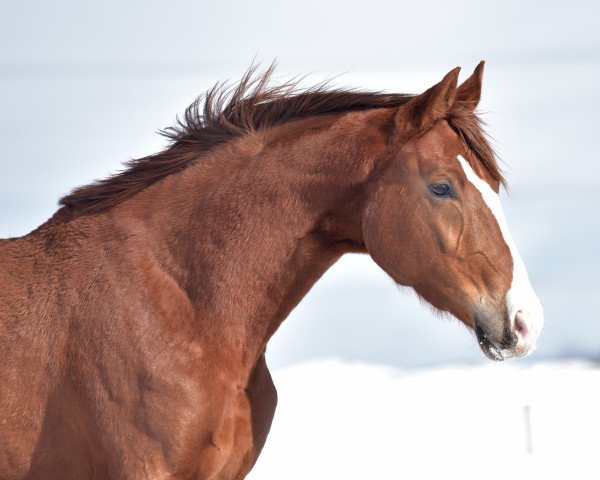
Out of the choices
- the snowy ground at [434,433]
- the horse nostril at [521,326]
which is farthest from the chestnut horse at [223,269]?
the snowy ground at [434,433]

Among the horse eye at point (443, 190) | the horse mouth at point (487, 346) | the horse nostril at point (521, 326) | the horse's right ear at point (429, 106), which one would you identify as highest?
the horse's right ear at point (429, 106)

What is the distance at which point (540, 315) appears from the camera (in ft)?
13.5

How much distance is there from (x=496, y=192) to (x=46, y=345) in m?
2.07

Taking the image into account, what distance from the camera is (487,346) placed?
4.24m

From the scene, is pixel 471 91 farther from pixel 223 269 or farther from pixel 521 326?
pixel 223 269

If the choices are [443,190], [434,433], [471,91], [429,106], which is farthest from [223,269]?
[434,433]

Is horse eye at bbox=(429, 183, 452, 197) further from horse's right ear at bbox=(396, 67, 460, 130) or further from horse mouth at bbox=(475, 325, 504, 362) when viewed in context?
horse mouth at bbox=(475, 325, 504, 362)

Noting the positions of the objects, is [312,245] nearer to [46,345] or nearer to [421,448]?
[46,345]

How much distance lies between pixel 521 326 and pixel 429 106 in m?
1.06

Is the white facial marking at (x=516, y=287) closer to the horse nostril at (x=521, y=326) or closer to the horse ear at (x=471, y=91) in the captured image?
the horse nostril at (x=521, y=326)

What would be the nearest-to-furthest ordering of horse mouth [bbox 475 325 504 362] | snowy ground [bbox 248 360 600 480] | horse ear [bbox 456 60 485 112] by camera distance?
horse mouth [bbox 475 325 504 362] → horse ear [bbox 456 60 485 112] → snowy ground [bbox 248 360 600 480]

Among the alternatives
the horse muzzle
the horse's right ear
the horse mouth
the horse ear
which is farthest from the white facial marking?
the horse ear

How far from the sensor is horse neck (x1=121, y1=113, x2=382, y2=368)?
449cm

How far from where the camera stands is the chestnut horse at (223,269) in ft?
13.9
